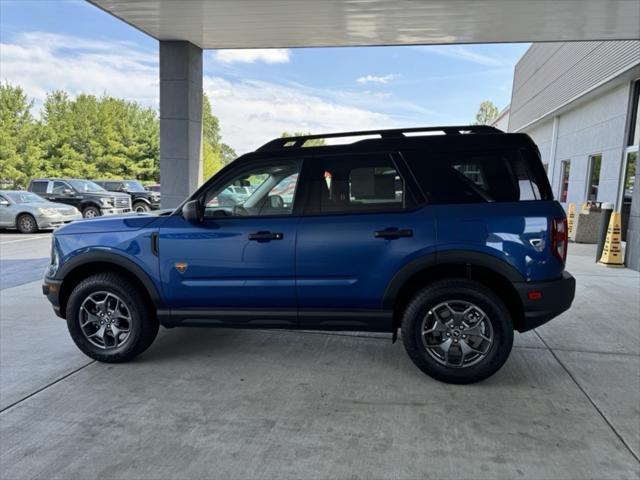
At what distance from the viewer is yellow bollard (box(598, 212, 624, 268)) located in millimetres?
9289

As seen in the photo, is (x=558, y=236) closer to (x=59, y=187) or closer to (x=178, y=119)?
(x=178, y=119)

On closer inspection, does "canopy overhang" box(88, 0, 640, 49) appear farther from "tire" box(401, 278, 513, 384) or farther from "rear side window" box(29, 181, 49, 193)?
"rear side window" box(29, 181, 49, 193)

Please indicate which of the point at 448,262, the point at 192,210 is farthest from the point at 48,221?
the point at 448,262

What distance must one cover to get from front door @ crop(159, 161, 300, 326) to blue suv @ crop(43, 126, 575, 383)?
0.01m

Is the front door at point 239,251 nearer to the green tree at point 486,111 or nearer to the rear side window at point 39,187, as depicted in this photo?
the rear side window at point 39,187

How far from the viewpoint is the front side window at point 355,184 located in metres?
3.83

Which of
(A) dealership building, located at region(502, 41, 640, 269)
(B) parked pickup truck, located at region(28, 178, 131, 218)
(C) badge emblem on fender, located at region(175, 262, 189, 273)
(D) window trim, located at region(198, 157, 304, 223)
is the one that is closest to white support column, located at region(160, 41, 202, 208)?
(D) window trim, located at region(198, 157, 304, 223)

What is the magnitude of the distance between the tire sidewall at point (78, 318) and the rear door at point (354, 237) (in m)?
1.49

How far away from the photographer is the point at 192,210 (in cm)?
385

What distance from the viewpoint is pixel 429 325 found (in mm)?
3773

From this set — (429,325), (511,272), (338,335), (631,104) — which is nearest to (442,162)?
(511,272)

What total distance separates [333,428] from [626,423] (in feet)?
6.62

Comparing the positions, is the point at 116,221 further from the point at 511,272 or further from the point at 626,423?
the point at 626,423

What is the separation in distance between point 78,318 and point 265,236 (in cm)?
191
